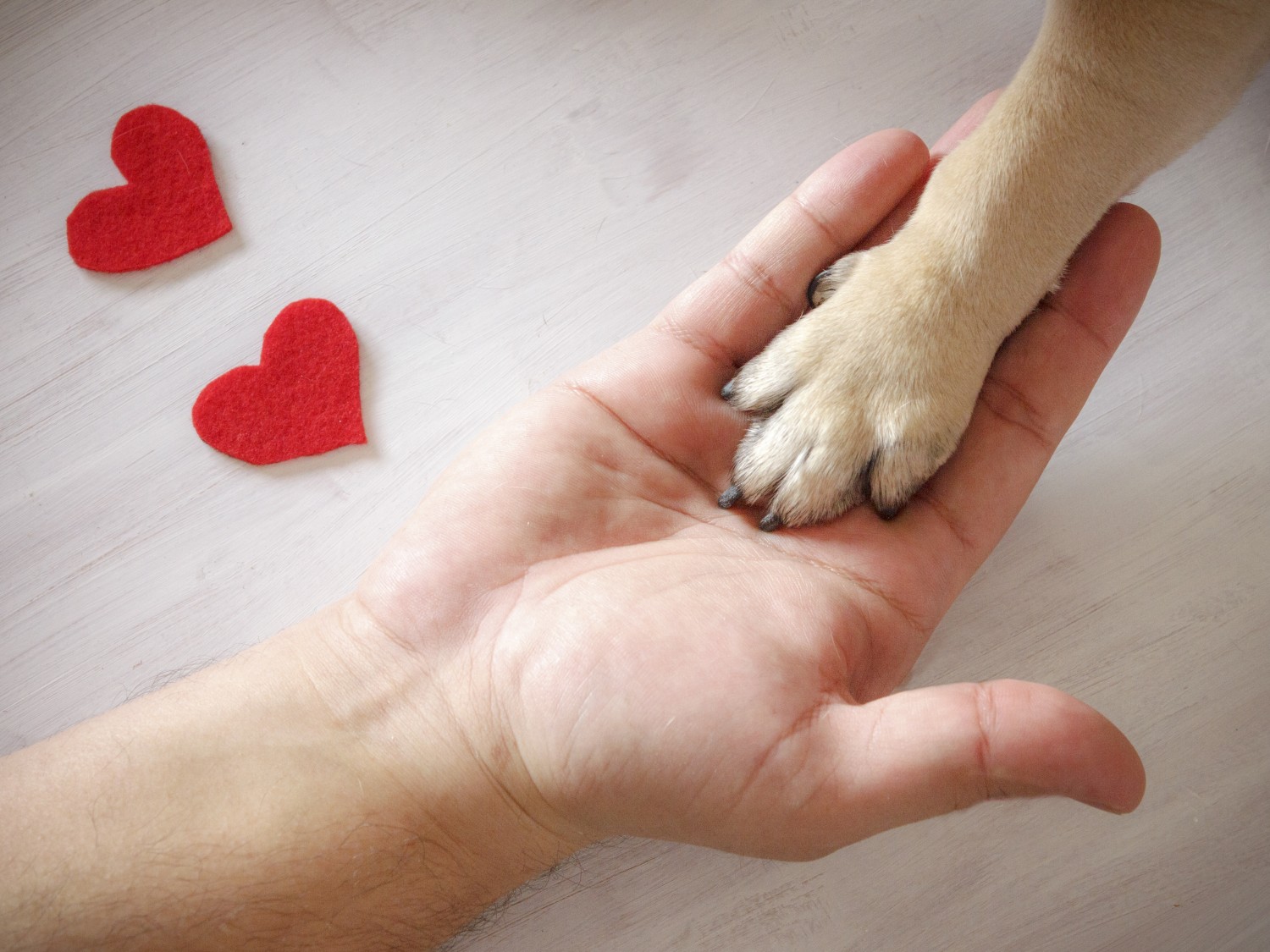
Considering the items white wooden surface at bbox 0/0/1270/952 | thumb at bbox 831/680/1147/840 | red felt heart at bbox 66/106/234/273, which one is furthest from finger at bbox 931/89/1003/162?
red felt heart at bbox 66/106/234/273

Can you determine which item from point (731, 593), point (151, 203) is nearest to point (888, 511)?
point (731, 593)

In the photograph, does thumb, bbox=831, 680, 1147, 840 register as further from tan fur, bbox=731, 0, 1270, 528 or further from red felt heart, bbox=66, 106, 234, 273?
red felt heart, bbox=66, 106, 234, 273

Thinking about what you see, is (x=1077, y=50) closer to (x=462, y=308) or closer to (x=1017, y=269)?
(x=1017, y=269)

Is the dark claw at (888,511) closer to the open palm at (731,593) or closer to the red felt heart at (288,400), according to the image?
the open palm at (731,593)

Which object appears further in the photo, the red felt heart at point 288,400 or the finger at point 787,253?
the red felt heart at point 288,400

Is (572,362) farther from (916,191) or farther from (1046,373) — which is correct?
(1046,373)

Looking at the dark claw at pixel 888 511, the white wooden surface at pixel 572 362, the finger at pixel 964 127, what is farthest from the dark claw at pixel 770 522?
the finger at pixel 964 127

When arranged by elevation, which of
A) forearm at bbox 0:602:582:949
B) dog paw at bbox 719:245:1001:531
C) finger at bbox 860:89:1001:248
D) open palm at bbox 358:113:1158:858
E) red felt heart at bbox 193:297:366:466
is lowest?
forearm at bbox 0:602:582:949
